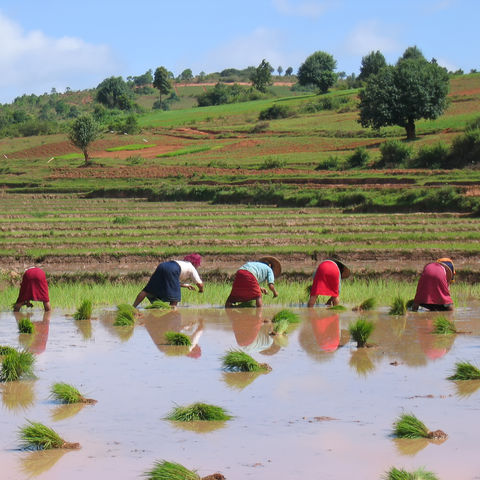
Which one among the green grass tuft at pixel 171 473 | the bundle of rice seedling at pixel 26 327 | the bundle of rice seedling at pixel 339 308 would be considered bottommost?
the bundle of rice seedling at pixel 339 308

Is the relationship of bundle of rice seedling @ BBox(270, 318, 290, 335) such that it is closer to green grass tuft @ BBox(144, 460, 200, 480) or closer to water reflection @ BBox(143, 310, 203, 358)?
water reflection @ BBox(143, 310, 203, 358)

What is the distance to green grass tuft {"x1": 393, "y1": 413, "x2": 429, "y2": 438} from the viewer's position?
768 cm

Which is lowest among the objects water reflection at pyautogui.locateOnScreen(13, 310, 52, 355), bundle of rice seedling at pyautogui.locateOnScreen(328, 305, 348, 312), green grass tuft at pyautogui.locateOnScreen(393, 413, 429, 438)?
bundle of rice seedling at pyautogui.locateOnScreen(328, 305, 348, 312)

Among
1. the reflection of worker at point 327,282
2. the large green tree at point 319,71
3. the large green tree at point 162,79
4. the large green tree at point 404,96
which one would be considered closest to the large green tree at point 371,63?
the large green tree at point 319,71

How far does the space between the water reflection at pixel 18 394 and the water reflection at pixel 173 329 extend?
7.94 ft

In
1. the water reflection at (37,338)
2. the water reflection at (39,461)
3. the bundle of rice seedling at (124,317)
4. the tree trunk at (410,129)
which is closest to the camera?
the water reflection at (39,461)

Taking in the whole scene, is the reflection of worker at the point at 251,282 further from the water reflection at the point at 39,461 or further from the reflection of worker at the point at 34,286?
the water reflection at the point at 39,461

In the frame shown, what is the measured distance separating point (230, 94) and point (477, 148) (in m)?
92.2

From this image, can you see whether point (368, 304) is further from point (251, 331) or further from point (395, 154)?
point (395, 154)

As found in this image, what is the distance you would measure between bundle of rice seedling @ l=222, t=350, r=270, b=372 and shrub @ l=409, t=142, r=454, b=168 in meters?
47.6

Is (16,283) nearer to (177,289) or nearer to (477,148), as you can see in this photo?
(177,289)

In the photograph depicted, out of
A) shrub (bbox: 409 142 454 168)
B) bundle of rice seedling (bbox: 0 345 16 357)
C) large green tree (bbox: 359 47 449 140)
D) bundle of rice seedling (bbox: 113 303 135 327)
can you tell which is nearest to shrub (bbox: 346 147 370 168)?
shrub (bbox: 409 142 454 168)

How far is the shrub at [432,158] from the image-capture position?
2233 inches

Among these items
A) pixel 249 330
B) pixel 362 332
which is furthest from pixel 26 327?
pixel 362 332
